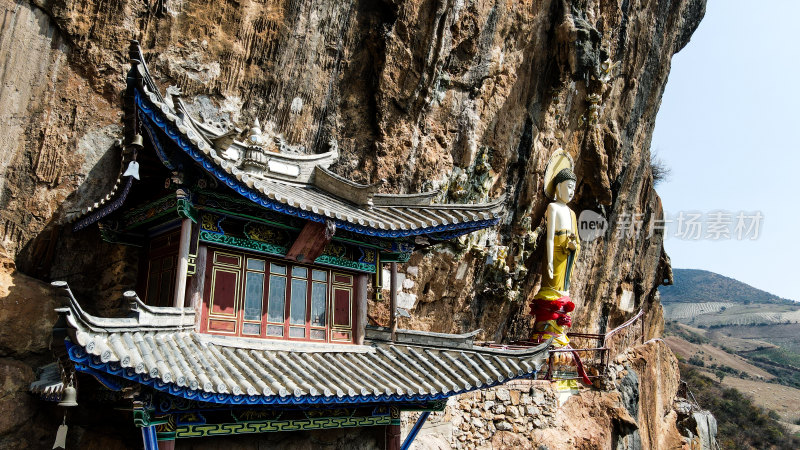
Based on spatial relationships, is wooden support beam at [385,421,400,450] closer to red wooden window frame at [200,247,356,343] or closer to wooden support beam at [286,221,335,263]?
red wooden window frame at [200,247,356,343]

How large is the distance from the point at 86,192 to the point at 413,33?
6.88m

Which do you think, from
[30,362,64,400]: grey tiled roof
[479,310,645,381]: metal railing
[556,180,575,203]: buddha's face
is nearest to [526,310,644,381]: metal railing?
[479,310,645,381]: metal railing

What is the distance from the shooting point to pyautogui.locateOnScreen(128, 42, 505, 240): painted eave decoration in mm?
6562

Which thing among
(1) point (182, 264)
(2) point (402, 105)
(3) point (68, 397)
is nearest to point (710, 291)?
(2) point (402, 105)

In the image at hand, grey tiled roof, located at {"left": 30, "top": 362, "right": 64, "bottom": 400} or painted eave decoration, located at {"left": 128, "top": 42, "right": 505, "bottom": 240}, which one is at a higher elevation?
painted eave decoration, located at {"left": 128, "top": 42, "right": 505, "bottom": 240}

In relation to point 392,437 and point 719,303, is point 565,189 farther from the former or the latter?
point 719,303

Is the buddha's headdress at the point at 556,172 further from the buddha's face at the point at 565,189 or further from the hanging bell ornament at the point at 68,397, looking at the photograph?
the hanging bell ornament at the point at 68,397

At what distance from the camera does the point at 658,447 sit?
18469mm

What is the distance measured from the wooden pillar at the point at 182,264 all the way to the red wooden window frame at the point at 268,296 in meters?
0.37

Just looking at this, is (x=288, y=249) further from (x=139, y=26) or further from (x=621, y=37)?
(x=621, y=37)

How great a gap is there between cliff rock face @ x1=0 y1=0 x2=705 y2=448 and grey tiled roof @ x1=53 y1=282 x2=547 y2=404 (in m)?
2.98

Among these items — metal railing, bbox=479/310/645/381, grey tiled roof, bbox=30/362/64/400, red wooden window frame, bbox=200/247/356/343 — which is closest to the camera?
grey tiled roof, bbox=30/362/64/400

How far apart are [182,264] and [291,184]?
276cm

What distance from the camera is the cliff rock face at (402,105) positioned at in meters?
9.14
